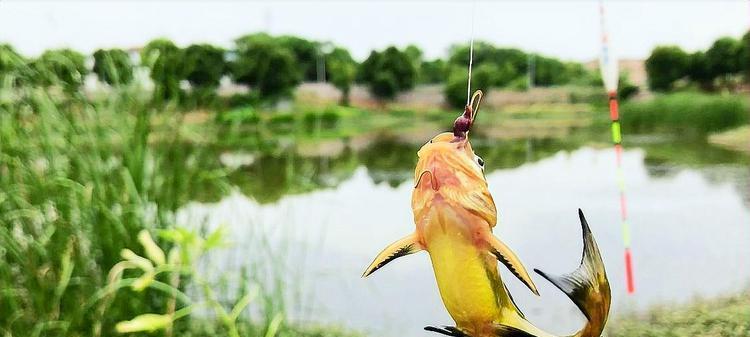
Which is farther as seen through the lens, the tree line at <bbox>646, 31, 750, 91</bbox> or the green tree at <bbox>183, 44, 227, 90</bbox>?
the tree line at <bbox>646, 31, 750, 91</bbox>

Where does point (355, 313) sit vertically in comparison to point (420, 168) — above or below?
below

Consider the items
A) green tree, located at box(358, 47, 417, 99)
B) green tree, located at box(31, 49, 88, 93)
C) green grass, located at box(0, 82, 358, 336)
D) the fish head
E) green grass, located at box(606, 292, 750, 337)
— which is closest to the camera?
the fish head

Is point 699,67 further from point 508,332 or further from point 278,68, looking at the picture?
point 508,332

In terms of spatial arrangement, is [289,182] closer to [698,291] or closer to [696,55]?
[698,291]

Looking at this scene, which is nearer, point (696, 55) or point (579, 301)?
point (579, 301)

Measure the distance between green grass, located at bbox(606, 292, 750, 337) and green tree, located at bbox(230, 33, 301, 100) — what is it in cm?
114

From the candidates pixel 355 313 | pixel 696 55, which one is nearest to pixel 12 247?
pixel 355 313

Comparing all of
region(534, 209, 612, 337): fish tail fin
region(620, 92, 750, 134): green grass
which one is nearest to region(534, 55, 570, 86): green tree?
region(620, 92, 750, 134): green grass

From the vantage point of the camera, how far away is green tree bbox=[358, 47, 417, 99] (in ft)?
5.55

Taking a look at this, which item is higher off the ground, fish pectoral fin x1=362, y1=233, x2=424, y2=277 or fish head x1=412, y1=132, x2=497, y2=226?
fish head x1=412, y1=132, x2=497, y2=226

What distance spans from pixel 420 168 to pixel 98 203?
1008mm

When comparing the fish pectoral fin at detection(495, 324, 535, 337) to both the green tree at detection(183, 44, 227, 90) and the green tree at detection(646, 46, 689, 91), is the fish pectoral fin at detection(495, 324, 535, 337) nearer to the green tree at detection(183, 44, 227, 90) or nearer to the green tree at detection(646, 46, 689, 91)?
the green tree at detection(183, 44, 227, 90)

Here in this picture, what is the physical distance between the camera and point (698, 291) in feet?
5.57

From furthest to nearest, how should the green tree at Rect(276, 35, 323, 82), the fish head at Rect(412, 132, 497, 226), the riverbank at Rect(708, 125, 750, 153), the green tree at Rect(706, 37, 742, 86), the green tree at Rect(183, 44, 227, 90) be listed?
the green tree at Rect(276, 35, 323, 82)
the riverbank at Rect(708, 125, 750, 153)
the green tree at Rect(706, 37, 742, 86)
the green tree at Rect(183, 44, 227, 90)
the fish head at Rect(412, 132, 497, 226)
